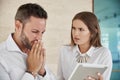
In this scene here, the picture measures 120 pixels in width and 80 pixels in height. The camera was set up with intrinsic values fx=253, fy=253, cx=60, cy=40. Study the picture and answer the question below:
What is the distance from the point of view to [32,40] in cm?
152

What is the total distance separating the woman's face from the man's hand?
2.14 feet

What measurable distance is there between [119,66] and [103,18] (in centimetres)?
75

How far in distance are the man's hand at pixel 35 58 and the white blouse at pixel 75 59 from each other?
0.59m

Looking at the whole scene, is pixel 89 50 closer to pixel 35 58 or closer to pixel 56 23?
pixel 35 58

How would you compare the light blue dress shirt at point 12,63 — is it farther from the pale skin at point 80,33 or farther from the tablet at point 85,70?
the pale skin at point 80,33

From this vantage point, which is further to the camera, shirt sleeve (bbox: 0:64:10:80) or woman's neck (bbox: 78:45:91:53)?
woman's neck (bbox: 78:45:91:53)

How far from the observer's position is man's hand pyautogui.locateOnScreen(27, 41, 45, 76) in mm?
1428

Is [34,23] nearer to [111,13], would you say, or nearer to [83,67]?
[83,67]

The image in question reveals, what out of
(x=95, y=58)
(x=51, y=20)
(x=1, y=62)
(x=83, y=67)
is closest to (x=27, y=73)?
(x=1, y=62)

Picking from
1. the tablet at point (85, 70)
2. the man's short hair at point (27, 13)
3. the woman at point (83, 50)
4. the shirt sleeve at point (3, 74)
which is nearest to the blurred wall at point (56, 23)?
the woman at point (83, 50)

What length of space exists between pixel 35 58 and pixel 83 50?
84 centimetres

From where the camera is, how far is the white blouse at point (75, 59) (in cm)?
208

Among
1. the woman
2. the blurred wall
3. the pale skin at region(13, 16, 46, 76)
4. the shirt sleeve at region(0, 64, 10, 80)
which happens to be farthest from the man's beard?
the blurred wall

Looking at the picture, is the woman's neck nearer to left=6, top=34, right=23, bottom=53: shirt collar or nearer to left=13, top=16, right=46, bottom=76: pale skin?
left=13, top=16, right=46, bottom=76: pale skin
